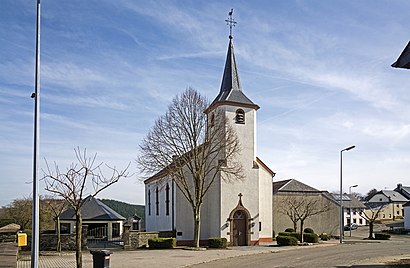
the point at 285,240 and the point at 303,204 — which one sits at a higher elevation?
the point at 303,204

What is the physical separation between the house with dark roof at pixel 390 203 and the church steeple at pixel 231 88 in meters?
82.5

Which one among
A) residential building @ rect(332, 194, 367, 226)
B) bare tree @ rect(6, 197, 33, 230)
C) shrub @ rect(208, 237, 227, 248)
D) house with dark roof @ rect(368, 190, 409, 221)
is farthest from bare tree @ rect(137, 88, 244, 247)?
house with dark roof @ rect(368, 190, 409, 221)

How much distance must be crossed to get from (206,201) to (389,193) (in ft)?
287

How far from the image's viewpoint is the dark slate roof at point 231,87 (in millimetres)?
40791

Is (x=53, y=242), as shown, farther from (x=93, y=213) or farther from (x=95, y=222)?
(x=93, y=213)

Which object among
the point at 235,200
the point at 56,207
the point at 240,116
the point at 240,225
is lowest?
the point at 240,225

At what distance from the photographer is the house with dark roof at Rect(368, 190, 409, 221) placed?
372ft

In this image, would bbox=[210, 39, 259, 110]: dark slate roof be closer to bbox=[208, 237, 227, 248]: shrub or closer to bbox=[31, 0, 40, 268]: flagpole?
bbox=[208, 237, 227, 248]: shrub

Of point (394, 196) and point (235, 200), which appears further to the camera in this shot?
point (394, 196)

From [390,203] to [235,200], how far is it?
85.9 m

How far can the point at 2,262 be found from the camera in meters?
23.8

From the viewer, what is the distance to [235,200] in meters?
39.7

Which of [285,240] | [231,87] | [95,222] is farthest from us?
[95,222]

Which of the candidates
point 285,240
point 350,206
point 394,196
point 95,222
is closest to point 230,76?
point 285,240
